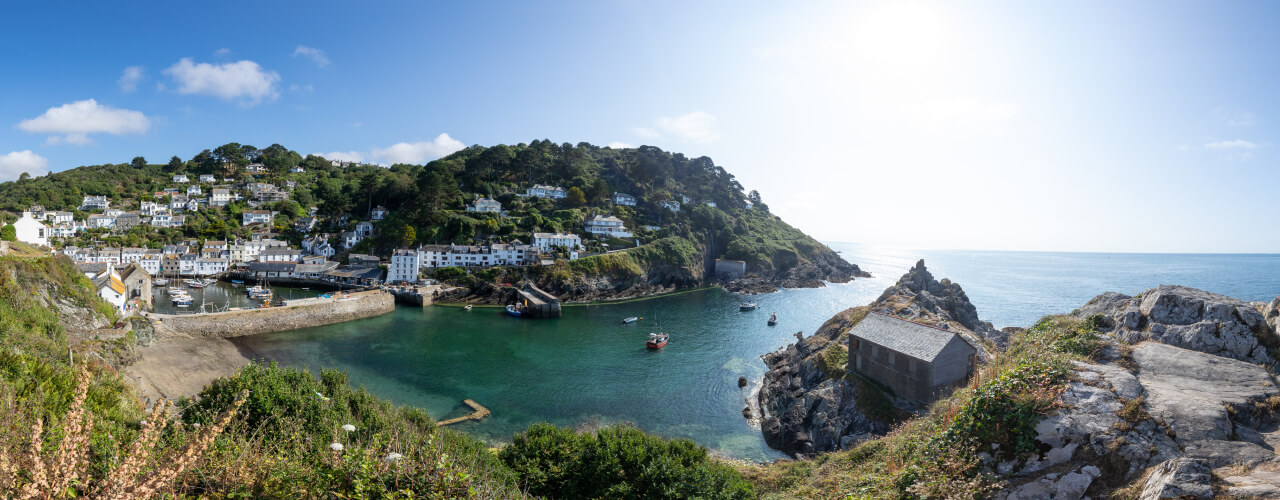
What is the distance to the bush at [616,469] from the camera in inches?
373

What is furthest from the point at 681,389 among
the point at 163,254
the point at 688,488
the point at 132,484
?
the point at 163,254

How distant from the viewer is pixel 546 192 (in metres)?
86.5

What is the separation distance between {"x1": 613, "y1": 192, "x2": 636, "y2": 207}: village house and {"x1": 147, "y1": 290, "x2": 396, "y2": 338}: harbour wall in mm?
49041

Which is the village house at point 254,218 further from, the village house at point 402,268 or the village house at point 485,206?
the village house at point 402,268

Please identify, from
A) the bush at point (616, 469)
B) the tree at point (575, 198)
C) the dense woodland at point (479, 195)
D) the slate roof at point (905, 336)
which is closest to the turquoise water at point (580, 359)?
the slate roof at point (905, 336)

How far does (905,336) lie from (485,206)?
227 feet

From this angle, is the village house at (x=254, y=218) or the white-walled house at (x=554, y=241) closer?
the white-walled house at (x=554, y=241)

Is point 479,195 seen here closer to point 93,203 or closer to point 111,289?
point 111,289

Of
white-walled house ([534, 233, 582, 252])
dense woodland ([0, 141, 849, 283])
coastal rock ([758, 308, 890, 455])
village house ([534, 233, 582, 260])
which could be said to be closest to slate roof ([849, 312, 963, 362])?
coastal rock ([758, 308, 890, 455])

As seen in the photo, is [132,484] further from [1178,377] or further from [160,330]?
[160,330]

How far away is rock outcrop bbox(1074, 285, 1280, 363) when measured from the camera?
7621mm

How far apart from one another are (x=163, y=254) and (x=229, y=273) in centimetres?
910

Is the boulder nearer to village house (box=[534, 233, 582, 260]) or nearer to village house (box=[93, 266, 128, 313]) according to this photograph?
village house (box=[93, 266, 128, 313])

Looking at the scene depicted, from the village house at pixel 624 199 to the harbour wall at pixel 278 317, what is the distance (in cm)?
4904
